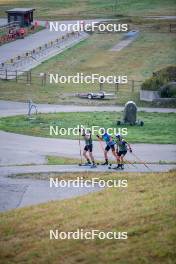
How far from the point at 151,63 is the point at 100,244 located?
42.7 meters

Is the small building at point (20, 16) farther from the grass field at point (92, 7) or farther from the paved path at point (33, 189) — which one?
the paved path at point (33, 189)

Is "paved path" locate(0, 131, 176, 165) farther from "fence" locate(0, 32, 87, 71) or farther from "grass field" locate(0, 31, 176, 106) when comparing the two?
"fence" locate(0, 32, 87, 71)

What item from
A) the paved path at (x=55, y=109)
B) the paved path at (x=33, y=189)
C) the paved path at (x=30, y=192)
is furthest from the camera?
the paved path at (x=55, y=109)

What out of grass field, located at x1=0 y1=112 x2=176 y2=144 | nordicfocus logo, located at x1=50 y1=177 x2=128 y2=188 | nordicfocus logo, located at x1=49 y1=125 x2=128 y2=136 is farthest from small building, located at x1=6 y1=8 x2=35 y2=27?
nordicfocus logo, located at x1=50 y1=177 x2=128 y2=188

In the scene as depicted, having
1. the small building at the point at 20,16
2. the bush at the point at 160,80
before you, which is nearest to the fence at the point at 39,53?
the small building at the point at 20,16

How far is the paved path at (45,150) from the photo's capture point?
30.6 metres

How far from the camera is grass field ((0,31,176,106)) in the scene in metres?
47.8

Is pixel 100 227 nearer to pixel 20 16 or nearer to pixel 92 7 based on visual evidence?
pixel 20 16

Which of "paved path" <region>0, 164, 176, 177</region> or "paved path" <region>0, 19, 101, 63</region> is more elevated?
"paved path" <region>0, 164, 176, 177</region>

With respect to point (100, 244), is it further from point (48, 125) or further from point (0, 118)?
point (0, 118)

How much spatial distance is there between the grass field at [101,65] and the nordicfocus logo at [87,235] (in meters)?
27.1

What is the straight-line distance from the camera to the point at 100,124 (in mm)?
38312

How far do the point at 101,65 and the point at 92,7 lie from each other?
32754 mm

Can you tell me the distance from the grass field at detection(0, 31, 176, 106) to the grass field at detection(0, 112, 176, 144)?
169 inches
